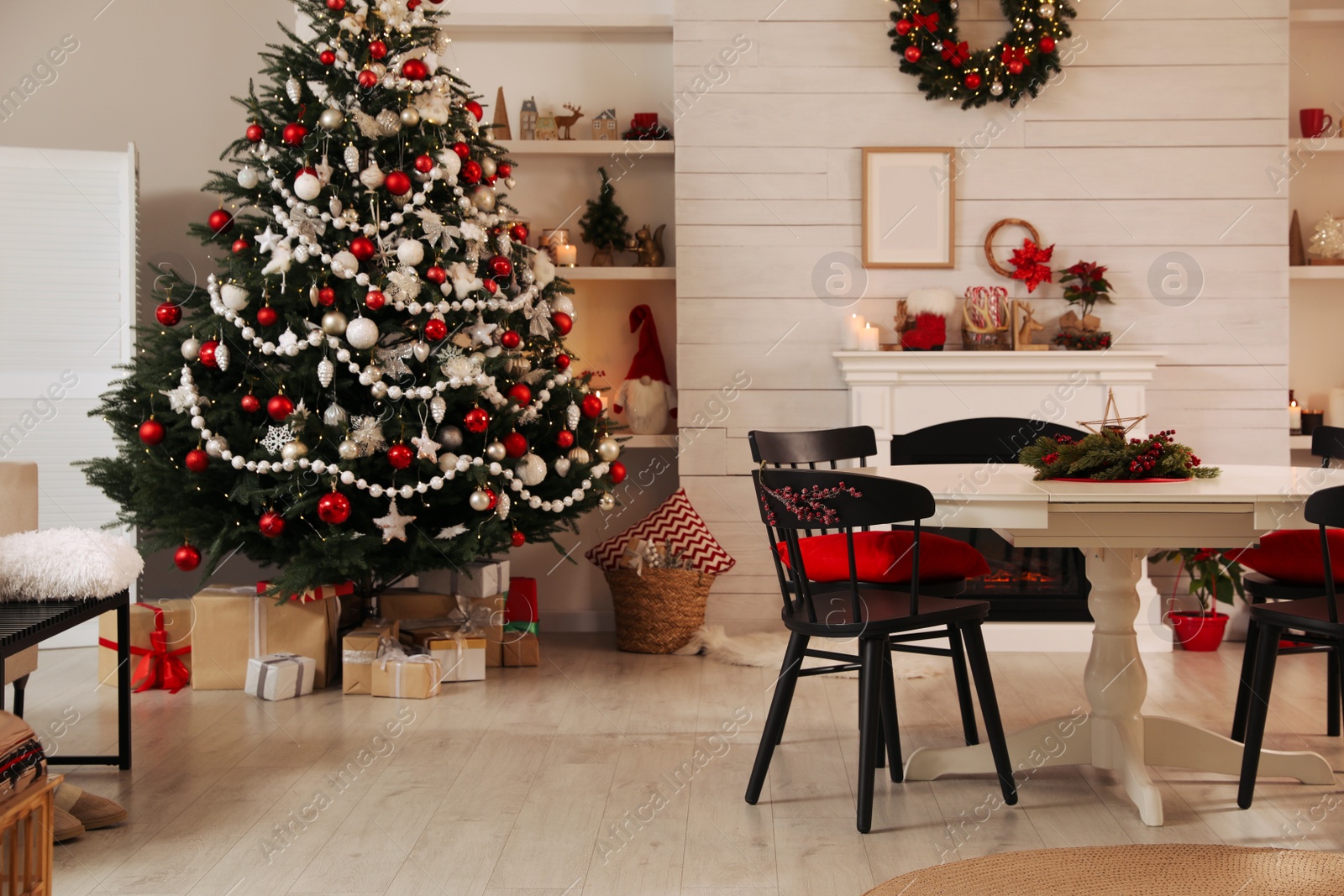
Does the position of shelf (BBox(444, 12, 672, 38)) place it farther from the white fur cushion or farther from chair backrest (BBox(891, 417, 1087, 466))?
the white fur cushion

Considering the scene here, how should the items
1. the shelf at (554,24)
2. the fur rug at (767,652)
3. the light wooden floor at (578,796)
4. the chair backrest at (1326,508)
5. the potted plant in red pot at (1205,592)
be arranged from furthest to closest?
the shelf at (554,24) < the potted plant in red pot at (1205,592) < the fur rug at (767,652) < the light wooden floor at (578,796) < the chair backrest at (1326,508)

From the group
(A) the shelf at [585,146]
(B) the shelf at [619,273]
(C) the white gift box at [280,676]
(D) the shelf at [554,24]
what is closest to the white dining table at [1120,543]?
(B) the shelf at [619,273]

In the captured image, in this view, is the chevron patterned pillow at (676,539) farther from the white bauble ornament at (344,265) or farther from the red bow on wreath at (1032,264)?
the red bow on wreath at (1032,264)

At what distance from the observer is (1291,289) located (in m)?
4.42

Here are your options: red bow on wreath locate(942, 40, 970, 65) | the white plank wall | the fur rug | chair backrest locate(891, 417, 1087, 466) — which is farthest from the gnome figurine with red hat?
red bow on wreath locate(942, 40, 970, 65)

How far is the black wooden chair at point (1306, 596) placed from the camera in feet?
8.13

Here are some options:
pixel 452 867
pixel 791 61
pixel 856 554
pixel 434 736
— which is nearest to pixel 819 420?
pixel 791 61

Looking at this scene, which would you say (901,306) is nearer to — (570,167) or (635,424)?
(635,424)

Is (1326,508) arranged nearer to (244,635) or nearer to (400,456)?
(400,456)

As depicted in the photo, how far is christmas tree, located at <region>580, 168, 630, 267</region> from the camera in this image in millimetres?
4305

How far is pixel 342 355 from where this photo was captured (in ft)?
10.3

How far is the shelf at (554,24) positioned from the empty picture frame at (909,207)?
1004 millimetres

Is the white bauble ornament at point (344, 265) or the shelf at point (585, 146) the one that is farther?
the shelf at point (585, 146)

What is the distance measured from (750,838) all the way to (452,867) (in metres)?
0.59
